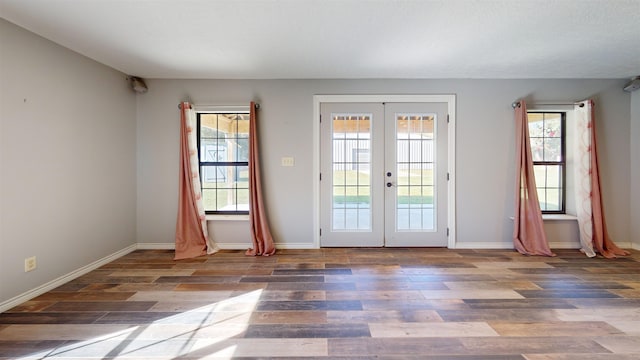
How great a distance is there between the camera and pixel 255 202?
380 centimetres

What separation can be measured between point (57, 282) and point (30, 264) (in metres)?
0.34

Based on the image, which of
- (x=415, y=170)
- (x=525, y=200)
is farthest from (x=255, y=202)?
(x=525, y=200)

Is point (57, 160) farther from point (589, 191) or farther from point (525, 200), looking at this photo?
point (589, 191)

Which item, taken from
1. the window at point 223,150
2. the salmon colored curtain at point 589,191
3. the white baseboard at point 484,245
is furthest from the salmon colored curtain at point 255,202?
the salmon colored curtain at point 589,191

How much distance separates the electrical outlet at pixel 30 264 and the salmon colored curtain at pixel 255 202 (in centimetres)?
202

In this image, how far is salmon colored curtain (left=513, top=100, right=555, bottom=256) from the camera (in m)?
3.68

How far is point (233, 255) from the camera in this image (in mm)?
3699

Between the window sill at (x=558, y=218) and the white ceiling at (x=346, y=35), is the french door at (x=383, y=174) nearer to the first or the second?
the white ceiling at (x=346, y=35)

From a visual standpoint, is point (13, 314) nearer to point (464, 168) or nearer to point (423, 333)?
point (423, 333)

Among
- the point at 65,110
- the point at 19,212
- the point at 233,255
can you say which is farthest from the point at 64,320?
the point at 65,110

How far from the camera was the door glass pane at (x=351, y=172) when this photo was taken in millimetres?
3939

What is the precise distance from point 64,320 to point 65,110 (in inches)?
78.8

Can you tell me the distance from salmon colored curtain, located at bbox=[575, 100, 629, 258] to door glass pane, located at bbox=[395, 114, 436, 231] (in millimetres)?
1848

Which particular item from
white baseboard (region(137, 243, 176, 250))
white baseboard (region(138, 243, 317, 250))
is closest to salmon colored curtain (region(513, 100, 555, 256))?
white baseboard (region(138, 243, 317, 250))
